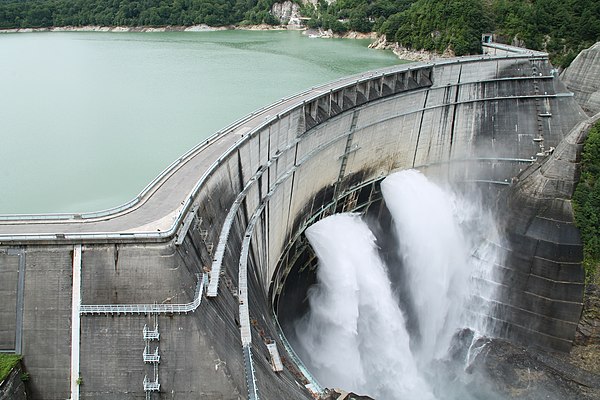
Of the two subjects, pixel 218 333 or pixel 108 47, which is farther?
pixel 108 47

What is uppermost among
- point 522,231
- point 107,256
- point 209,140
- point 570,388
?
point 209,140

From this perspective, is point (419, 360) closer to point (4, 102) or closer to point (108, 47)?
point (4, 102)

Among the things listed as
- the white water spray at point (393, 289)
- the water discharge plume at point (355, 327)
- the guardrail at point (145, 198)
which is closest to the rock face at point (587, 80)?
the white water spray at point (393, 289)

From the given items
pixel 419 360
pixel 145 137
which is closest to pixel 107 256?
pixel 419 360

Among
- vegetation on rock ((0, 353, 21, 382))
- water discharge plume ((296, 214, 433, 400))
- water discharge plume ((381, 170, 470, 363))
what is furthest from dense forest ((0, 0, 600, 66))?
vegetation on rock ((0, 353, 21, 382))

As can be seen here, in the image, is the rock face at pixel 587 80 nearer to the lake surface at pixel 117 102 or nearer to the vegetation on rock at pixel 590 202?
the vegetation on rock at pixel 590 202

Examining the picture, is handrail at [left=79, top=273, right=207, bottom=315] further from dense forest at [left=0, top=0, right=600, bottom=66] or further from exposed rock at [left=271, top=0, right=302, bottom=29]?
exposed rock at [left=271, top=0, right=302, bottom=29]

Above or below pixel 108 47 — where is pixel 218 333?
below

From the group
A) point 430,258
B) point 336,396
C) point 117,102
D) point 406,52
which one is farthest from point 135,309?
point 406,52

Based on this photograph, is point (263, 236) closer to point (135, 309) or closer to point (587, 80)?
point (135, 309)
